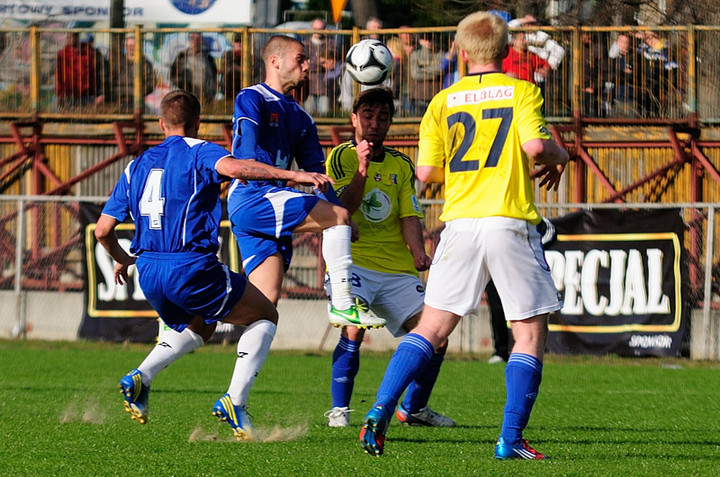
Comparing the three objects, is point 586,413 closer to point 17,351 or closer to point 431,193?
point 17,351

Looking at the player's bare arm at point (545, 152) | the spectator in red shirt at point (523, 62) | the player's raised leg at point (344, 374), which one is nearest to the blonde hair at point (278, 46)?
the player's raised leg at point (344, 374)

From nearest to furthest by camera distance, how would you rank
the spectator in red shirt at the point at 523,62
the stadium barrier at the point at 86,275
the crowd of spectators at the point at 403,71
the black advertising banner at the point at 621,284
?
the black advertising banner at the point at 621,284, the stadium barrier at the point at 86,275, the spectator in red shirt at the point at 523,62, the crowd of spectators at the point at 403,71

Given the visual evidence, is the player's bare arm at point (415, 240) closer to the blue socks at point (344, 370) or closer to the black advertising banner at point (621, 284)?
the blue socks at point (344, 370)

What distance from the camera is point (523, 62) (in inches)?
629

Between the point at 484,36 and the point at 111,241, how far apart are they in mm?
2575

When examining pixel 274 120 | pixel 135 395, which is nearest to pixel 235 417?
pixel 135 395

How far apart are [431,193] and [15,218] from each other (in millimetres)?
6138

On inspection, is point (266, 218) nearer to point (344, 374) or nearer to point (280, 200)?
point (280, 200)

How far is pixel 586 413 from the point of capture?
8492 millimetres

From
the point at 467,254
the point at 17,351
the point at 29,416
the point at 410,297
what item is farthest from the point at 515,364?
the point at 17,351

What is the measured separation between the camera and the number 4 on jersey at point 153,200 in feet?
20.9

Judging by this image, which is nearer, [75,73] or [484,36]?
[484,36]

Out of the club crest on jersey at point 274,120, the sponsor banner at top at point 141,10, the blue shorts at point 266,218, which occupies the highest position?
the sponsor banner at top at point 141,10

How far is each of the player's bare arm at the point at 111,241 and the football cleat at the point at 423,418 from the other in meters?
2.01
